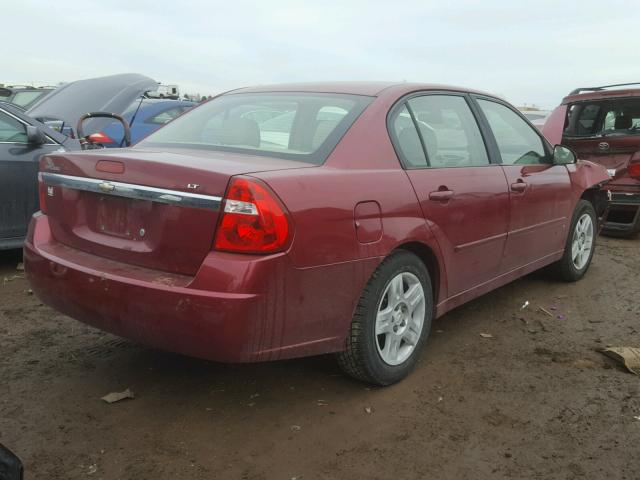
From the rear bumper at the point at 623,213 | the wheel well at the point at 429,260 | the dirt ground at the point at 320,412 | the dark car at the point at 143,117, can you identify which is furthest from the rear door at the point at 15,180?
the rear bumper at the point at 623,213

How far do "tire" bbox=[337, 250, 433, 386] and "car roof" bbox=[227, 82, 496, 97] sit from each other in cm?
92

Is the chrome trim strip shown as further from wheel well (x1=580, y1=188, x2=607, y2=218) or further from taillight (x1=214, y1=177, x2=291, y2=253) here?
wheel well (x1=580, y1=188, x2=607, y2=218)

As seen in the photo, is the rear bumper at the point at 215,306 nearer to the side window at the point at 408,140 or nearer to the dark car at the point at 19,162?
the side window at the point at 408,140

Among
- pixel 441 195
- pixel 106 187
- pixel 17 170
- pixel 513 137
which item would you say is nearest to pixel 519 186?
pixel 513 137

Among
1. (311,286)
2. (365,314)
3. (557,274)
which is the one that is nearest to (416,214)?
(365,314)

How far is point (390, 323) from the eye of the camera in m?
3.13

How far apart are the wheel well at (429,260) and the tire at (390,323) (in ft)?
0.18

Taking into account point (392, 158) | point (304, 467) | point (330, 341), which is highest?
point (392, 158)

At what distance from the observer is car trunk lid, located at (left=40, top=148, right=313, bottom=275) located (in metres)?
2.50

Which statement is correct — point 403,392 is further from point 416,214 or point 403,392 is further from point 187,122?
point 187,122

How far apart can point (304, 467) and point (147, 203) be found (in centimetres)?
126

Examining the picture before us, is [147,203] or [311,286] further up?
[147,203]

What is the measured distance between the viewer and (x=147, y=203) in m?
2.62

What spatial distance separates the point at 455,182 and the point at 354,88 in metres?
0.77
